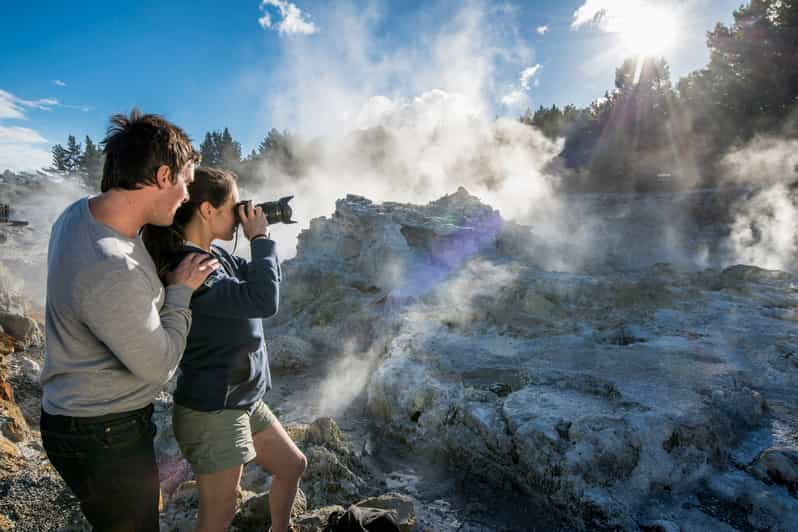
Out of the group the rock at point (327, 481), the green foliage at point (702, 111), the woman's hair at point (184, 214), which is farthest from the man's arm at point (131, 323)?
the green foliage at point (702, 111)

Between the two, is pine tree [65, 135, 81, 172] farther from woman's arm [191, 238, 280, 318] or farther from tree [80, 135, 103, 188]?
woman's arm [191, 238, 280, 318]

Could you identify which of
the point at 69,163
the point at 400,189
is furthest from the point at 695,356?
the point at 69,163

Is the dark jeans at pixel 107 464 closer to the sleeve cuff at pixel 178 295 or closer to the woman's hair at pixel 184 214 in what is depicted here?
the sleeve cuff at pixel 178 295

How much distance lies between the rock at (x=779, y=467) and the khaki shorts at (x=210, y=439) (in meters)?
2.72

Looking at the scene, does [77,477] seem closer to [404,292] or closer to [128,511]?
[128,511]

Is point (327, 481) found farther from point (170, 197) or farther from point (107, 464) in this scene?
point (170, 197)

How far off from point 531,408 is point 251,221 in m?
2.27

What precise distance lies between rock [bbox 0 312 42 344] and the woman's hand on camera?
5.05 m

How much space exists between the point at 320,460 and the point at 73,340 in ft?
6.02

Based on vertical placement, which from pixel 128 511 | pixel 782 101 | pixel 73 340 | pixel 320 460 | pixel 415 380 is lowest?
pixel 320 460

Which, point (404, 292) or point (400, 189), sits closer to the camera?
point (404, 292)

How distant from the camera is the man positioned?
989mm

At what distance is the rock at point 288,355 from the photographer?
582 centimetres

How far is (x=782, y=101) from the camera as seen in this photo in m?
14.7
